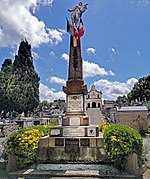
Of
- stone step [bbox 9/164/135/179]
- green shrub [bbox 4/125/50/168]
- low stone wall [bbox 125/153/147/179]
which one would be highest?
green shrub [bbox 4/125/50/168]

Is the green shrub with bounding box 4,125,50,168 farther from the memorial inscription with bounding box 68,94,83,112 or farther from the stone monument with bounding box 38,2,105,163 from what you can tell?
the memorial inscription with bounding box 68,94,83,112

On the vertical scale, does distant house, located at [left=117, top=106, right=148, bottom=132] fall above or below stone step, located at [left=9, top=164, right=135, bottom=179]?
above

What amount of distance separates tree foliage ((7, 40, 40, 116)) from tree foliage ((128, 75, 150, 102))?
22196 mm

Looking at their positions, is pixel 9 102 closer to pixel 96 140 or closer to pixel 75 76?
pixel 75 76

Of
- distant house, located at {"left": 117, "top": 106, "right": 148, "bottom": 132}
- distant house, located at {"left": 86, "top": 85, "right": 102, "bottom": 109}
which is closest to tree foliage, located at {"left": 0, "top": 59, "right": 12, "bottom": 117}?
distant house, located at {"left": 117, "top": 106, "right": 148, "bottom": 132}

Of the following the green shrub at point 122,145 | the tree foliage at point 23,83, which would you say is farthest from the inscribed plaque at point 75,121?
the tree foliage at point 23,83

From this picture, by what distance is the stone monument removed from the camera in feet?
24.0

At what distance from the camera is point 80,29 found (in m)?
10.4

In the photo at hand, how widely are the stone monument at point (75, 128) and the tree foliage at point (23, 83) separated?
3470cm

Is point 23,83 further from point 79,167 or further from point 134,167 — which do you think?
point 134,167

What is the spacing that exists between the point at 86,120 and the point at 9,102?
119 feet

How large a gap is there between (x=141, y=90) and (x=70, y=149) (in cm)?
4319

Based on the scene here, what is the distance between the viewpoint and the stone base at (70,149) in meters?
7.22

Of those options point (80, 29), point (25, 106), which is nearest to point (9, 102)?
point (25, 106)
